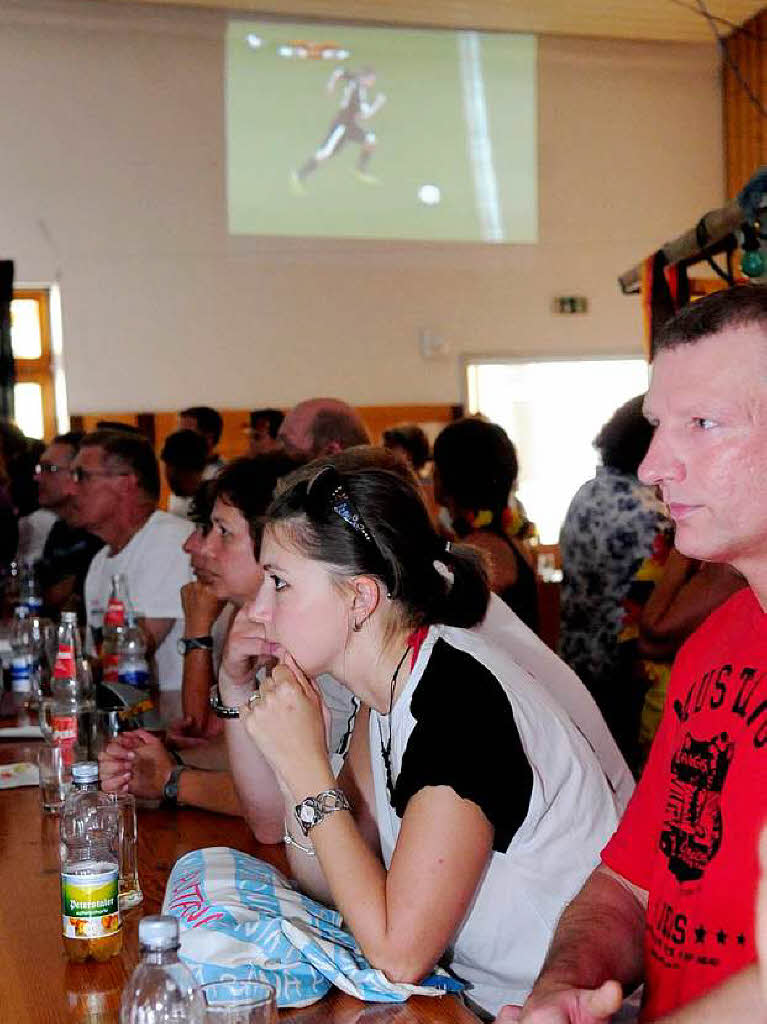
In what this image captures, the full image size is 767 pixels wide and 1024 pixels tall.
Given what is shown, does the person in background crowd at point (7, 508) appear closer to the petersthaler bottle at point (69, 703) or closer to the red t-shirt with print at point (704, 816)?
the petersthaler bottle at point (69, 703)

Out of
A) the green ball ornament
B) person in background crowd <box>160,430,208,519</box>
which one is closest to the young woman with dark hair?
the green ball ornament

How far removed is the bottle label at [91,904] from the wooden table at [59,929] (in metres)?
0.05

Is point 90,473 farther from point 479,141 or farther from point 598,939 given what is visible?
point 479,141

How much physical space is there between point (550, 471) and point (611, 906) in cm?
718

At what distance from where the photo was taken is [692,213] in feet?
29.1

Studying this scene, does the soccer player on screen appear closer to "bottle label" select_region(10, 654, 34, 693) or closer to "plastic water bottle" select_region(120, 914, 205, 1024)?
"bottle label" select_region(10, 654, 34, 693)

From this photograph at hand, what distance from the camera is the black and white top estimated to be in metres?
1.54

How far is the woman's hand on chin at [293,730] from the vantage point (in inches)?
63.4

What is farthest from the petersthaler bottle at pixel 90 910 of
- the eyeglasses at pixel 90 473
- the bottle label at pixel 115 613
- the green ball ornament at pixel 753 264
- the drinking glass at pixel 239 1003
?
the eyeglasses at pixel 90 473

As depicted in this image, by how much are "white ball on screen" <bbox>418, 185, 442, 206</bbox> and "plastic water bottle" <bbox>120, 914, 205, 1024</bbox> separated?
7.46m

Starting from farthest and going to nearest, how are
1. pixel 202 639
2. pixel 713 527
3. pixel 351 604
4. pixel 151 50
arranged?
pixel 151 50 < pixel 202 639 < pixel 351 604 < pixel 713 527

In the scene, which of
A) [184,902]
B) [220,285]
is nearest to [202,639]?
[184,902]

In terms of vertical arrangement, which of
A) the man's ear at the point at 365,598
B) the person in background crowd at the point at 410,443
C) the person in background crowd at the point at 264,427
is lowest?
the man's ear at the point at 365,598

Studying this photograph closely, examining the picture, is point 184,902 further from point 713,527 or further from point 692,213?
point 692,213
